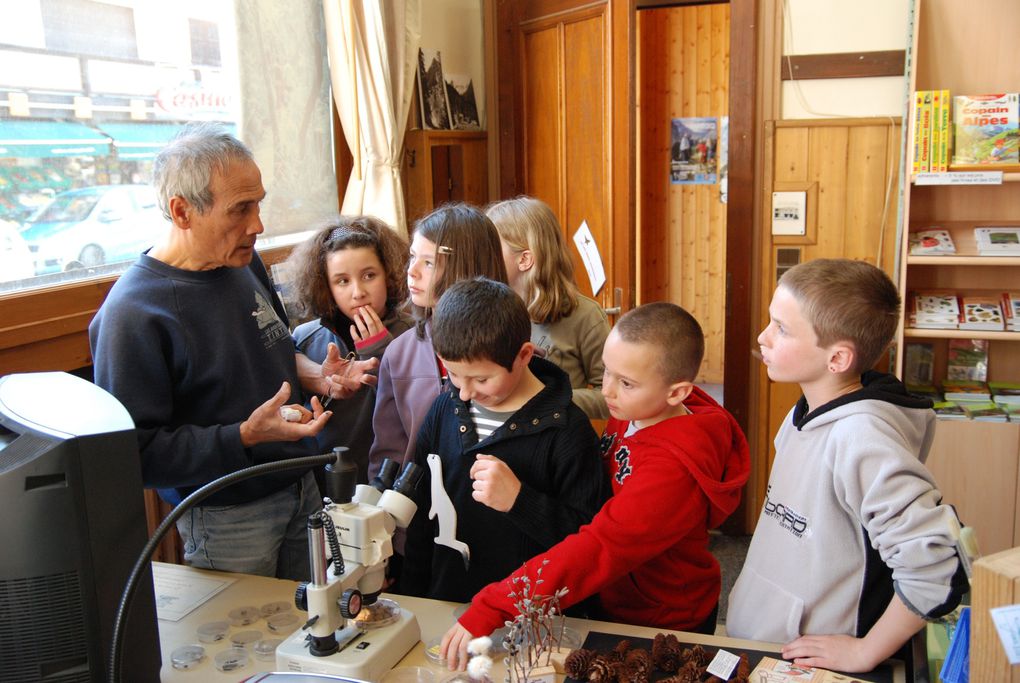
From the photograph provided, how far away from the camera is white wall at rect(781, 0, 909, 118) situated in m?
3.56

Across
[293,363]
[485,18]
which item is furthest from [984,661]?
[485,18]

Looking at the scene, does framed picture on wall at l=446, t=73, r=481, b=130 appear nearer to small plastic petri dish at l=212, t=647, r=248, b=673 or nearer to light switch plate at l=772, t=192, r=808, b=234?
light switch plate at l=772, t=192, r=808, b=234

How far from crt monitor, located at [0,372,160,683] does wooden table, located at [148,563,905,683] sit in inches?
5.1

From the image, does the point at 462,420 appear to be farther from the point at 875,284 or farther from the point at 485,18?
the point at 485,18

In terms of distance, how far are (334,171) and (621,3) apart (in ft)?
4.31

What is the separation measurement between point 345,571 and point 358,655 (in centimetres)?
13

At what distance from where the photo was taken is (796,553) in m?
1.47

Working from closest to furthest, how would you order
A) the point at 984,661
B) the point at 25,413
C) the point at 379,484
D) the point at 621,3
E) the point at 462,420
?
1. the point at 984,661
2. the point at 25,413
3. the point at 379,484
4. the point at 462,420
5. the point at 621,3

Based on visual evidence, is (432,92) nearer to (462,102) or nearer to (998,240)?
(462,102)

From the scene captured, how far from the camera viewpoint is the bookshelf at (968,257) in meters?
3.28

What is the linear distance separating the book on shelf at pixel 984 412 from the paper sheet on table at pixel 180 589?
2.82m

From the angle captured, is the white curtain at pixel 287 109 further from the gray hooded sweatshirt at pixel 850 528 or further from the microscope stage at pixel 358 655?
the gray hooded sweatshirt at pixel 850 528

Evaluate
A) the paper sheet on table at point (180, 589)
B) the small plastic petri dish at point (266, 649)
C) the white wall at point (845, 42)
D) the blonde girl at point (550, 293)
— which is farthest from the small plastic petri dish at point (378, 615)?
the white wall at point (845, 42)

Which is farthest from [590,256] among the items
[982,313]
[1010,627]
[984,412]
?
[1010,627]
